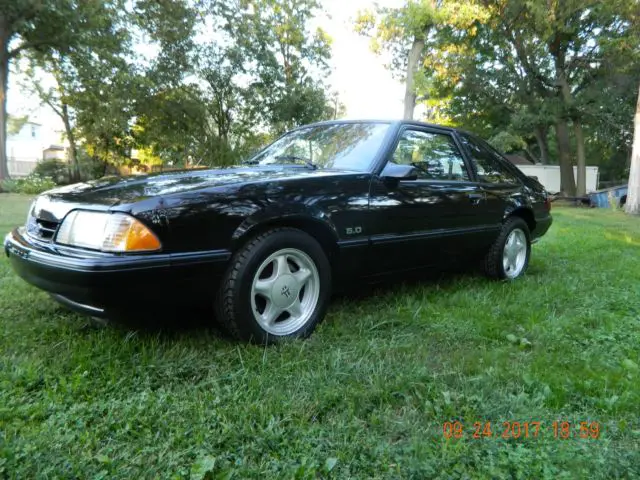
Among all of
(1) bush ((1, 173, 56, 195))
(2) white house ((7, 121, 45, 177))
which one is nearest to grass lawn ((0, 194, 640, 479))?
(1) bush ((1, 173, 56, 195))

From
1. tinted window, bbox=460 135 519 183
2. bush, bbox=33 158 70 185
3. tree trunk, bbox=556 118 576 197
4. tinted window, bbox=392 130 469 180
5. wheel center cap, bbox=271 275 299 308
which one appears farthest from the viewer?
bush, bbox=33 158 70 185

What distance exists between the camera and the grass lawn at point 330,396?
Answer: 5.13 feet

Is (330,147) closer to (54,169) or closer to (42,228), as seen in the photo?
(42,228)

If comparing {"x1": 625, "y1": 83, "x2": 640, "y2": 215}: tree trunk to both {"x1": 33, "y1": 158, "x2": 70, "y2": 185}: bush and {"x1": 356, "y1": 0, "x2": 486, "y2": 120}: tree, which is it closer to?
{"x1": 356, "y1": 0, "x2": 486, "y2": 120}: tree

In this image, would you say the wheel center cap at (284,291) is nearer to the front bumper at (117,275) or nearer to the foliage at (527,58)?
the front bumper at (117,275)

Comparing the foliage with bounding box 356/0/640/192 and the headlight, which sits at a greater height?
the foliage with bounding box 356/0/640/192

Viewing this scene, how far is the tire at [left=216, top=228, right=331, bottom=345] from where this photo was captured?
2.38 m

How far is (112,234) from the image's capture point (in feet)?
6.97

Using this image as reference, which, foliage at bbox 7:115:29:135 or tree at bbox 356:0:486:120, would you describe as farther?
foliage at bbox 7:115:29:135

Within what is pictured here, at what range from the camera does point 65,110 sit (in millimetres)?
27828

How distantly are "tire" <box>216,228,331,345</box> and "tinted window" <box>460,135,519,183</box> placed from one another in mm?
2013

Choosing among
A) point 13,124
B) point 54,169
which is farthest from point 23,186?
point 13,124

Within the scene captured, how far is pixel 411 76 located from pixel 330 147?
13.4 meters

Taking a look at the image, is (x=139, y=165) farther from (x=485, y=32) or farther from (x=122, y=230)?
(x=122, y=230)
